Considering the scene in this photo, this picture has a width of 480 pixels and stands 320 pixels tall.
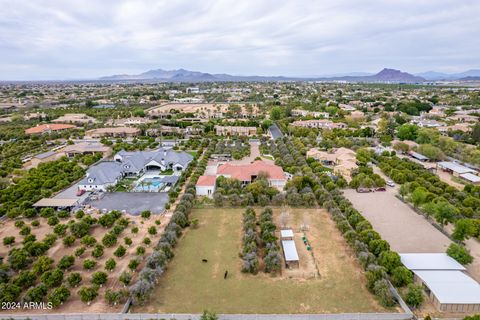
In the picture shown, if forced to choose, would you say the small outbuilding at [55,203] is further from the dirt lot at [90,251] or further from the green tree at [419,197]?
the green tree at [419,197]

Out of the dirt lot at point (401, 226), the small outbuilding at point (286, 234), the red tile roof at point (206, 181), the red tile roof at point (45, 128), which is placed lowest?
the dirt lot at point (401, 226)

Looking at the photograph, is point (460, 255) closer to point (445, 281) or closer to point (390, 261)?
point (445, 281)

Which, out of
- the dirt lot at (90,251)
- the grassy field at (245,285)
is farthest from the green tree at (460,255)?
the dirt lot at (90,251)

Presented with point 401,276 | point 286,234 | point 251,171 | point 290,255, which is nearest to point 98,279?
point 290,255

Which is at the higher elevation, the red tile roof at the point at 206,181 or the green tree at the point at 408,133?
the green tree at the point at 408,133

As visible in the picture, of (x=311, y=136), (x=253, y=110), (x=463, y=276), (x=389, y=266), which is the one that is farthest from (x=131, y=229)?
(x=253, y=110)
